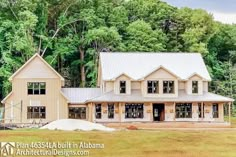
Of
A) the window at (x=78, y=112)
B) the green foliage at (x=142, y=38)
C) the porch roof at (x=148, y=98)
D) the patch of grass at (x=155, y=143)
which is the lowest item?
the patch of grass at (x=155, y=143)

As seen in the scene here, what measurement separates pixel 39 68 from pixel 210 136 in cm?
2532

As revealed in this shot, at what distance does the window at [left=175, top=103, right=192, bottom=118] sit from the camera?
5884 cm

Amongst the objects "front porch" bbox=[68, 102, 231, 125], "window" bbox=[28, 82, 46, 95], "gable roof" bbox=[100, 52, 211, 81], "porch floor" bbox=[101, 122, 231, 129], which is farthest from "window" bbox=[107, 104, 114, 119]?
"window" bbox=[28, 82, 46, 95]

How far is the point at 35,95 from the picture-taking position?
58.8 metres

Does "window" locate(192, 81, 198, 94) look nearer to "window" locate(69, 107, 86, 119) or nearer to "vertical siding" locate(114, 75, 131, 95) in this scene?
"vertical siding" locate(114, 75, 131, 95)

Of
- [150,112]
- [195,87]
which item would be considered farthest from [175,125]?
[195,87]

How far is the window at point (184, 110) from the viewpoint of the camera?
193 ft

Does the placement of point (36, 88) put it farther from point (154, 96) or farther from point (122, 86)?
point (154, 96)

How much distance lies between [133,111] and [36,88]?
1026 centimetres

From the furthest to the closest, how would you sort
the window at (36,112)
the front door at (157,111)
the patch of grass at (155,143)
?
the front door at (157,111), the window at (36,112), the patch of grass at (155,143)

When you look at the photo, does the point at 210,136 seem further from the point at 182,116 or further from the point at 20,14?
the point at 20,14

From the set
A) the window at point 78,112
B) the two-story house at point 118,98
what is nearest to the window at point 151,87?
the two-story house at point 118,98

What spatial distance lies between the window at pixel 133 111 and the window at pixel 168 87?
120 inches

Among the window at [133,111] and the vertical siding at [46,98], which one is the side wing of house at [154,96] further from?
the vertical siding at [46,98]
